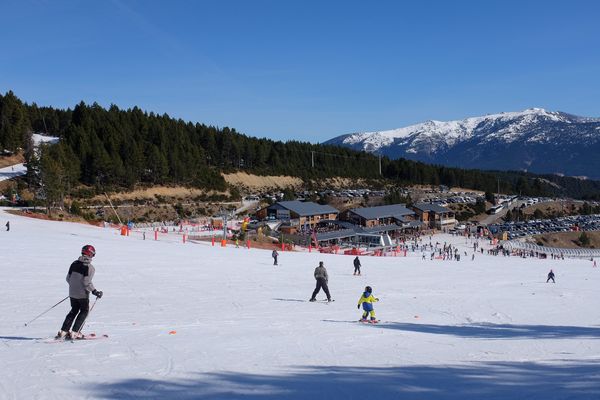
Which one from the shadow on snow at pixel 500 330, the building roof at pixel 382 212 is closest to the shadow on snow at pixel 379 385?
the shadow on snow at pixel 500 330

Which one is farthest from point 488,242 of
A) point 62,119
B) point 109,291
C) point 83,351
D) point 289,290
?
point 62,119

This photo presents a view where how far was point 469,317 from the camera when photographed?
1329 cm

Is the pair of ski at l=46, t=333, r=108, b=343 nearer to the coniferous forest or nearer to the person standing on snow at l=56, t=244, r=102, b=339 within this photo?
the person standing on snow at l=56, t=244, r=102, b=339

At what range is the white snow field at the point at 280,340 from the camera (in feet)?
19.4

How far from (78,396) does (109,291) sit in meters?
9.70

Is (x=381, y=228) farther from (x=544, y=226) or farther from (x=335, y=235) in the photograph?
(x=544, y=226)

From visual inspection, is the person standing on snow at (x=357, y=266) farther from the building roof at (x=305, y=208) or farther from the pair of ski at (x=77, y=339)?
the building roof at (x=305, y=208)

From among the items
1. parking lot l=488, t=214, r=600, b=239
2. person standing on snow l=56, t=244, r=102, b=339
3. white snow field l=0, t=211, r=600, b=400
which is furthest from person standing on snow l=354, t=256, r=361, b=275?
parking lot l=488, t=214, r=600, b=239

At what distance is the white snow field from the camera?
19.4 feet

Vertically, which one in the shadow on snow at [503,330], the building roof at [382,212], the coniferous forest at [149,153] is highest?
the coniferous forest at [149,153]

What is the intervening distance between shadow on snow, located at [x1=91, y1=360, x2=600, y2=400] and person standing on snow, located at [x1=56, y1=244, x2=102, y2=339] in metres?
2.37

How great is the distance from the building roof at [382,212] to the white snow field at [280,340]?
195ft

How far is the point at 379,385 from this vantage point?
6027 millimetres

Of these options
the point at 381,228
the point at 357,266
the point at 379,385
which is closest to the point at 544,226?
the point at 381,228
